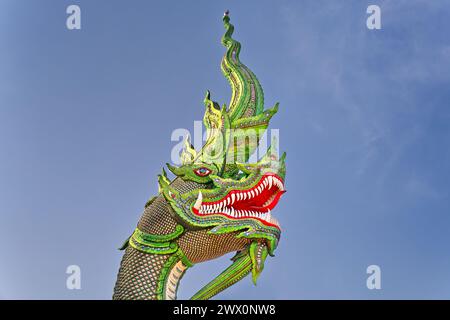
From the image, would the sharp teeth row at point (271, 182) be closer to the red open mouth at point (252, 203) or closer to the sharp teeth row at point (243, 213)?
the red open mouth at point (252, 203)

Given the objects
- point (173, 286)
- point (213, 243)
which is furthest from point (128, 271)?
point (213, 243)

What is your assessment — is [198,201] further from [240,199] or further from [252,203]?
[252,203]

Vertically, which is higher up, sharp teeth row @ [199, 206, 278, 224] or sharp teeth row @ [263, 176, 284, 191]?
sharp teeth row @ [263, 176, 284, 191]

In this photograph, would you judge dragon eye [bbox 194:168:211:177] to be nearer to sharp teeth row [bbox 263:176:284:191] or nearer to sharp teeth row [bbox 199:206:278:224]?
sharp teeth row [bbox 199:206:278:224]

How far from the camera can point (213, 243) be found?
11.7m

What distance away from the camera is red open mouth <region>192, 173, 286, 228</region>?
1175 cm

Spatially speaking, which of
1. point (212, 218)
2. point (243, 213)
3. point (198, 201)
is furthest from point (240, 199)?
point (198, 201)

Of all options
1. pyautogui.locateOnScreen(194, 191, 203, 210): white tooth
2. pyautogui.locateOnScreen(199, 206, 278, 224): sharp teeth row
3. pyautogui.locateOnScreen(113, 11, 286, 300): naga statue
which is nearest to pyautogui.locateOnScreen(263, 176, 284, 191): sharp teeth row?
pyautogui.locateOnScreen(113, 11, 286, 300): naga statue

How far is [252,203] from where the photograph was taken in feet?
40.1

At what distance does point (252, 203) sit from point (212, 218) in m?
0.98

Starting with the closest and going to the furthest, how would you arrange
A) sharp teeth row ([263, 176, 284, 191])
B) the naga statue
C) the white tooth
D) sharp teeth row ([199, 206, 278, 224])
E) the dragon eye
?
the naga statue
the white tooth
sharp teeth row ([199, 206, 278, 224])
the dragon eye
sharp teeth row ([263, 176, 284, 191])
